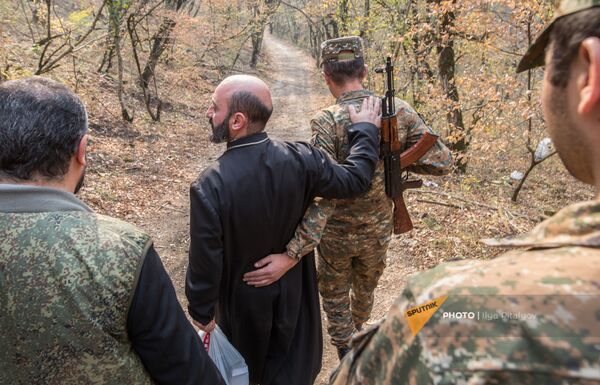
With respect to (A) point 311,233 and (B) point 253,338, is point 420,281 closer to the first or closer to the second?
(A) point 311,233

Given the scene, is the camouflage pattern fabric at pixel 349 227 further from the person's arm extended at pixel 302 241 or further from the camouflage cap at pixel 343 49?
the camouflage cap at pixel 343 49

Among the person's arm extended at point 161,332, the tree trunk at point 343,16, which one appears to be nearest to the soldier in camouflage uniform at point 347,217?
the person's arm extended at point 161,332

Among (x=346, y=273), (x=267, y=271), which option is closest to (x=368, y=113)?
(x=267, y=271)

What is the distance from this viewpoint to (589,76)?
736 millimetres

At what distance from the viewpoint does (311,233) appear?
245 cm

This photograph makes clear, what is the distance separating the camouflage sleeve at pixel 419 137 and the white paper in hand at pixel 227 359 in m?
1.78

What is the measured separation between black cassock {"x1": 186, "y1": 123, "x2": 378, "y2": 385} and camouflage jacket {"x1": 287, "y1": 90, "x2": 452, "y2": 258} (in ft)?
0.39

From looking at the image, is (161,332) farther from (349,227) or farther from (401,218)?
(401,218)

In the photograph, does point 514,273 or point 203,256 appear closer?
point 514,273

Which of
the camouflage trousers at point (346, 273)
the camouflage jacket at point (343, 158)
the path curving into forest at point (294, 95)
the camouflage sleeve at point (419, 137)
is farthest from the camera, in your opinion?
the path curving into forest at point (294, 95)

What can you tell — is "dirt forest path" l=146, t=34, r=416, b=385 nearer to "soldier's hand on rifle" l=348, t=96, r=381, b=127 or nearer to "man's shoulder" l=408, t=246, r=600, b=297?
"soldier's hand on rifle" l=348, t=96, r=381, b=127

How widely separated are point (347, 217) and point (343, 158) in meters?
0.47

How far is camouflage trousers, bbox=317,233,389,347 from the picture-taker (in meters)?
3.14

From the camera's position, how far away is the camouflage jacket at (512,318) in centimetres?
62
